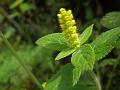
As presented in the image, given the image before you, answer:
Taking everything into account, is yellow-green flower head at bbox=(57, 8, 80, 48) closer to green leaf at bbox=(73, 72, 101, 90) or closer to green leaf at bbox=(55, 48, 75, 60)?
green leaf at bbox=(55, 48, 75, 60)

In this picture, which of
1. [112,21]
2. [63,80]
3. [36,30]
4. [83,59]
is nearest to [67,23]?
[83,59]

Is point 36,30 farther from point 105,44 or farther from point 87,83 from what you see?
point 105,44

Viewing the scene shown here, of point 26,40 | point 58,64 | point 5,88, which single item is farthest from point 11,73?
point 26,40

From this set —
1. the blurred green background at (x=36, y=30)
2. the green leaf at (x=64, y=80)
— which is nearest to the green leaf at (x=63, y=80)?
the green leaf at (x=64, y=80)

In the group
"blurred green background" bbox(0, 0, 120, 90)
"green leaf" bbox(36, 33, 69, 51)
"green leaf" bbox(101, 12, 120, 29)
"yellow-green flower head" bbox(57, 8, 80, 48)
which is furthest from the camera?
"blurred green background" bbox(0, 0, 120, 90)

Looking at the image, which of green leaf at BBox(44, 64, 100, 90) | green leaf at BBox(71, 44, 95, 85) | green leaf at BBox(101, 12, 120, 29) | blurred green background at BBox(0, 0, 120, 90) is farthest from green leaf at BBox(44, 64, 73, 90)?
blurred green background at BBox(0, 0, 120, 90)

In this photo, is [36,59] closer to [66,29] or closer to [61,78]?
[61,78]
